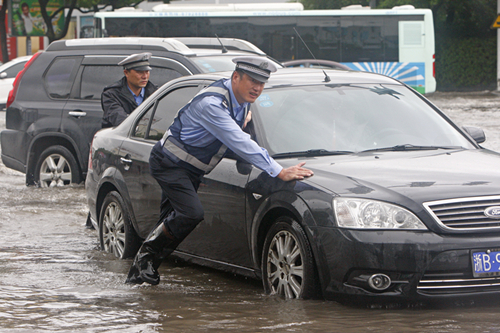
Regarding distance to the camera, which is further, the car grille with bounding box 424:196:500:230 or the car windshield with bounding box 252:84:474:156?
the car windshield with bounding box 252:84:474:156

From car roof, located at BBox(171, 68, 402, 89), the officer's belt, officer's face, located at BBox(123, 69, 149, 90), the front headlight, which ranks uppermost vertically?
officer's face, located at BBox(123, 69, 149, 90)

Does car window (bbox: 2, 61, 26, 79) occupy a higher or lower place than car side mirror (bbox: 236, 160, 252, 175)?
higher

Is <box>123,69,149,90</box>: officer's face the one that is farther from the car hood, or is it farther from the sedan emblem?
the sedan emblem

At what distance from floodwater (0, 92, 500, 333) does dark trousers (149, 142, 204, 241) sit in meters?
0.44

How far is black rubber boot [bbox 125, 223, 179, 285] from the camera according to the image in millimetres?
5477

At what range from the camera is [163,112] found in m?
6.29

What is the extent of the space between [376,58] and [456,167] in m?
22.3

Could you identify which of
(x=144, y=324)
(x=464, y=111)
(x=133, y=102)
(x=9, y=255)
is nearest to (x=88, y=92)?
(x=133, y=102)

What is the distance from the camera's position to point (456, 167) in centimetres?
483

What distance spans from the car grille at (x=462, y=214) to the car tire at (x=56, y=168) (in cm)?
705

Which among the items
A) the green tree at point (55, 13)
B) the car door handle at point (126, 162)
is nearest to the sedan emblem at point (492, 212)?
the car door handle at point (126, 162)

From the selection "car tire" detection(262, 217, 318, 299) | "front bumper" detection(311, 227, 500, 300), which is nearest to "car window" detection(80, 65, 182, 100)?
"car tire" detection(262, 217, 318, 299)

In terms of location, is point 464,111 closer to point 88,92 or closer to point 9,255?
point 88,92

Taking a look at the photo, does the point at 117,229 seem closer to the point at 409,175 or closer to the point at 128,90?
the point at 128,90
